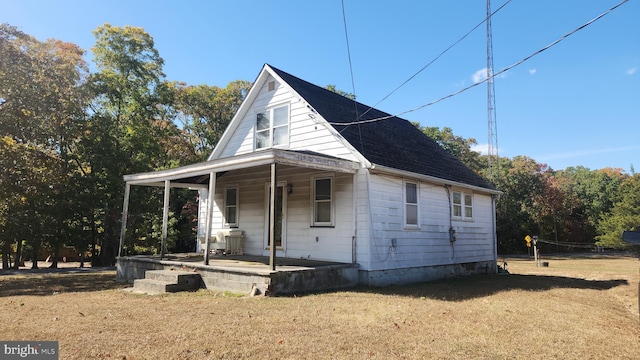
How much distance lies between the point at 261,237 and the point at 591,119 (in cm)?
939

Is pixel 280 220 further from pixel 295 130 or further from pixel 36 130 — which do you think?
pixel 36 130

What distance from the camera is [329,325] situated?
19.1 ft

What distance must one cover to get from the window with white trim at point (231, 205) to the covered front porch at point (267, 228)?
1.4 inches

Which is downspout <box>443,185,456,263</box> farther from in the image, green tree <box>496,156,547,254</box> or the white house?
green tree <box>496,156,547,254</box>

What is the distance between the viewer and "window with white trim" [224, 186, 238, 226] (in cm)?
1388

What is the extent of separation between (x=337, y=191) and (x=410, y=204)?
7.65 ft

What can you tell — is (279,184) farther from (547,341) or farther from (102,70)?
(102,70)

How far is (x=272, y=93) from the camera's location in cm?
1322

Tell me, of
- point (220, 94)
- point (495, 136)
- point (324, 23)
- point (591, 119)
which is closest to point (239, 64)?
point (324, 23)

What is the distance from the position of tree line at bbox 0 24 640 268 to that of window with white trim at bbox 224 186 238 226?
223 inches

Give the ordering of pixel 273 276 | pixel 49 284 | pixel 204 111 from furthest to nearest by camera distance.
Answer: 1. pixel 204 111
2. pixel 49 284
3. pixel 273 276

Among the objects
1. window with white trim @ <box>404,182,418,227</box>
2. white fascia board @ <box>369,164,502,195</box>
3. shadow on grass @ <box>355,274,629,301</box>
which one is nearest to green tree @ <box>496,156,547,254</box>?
white fascia board @ <box>369,164,502,195</box>

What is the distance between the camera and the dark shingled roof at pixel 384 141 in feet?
37.3

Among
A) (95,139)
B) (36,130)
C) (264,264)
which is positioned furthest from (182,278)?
(95,139)
